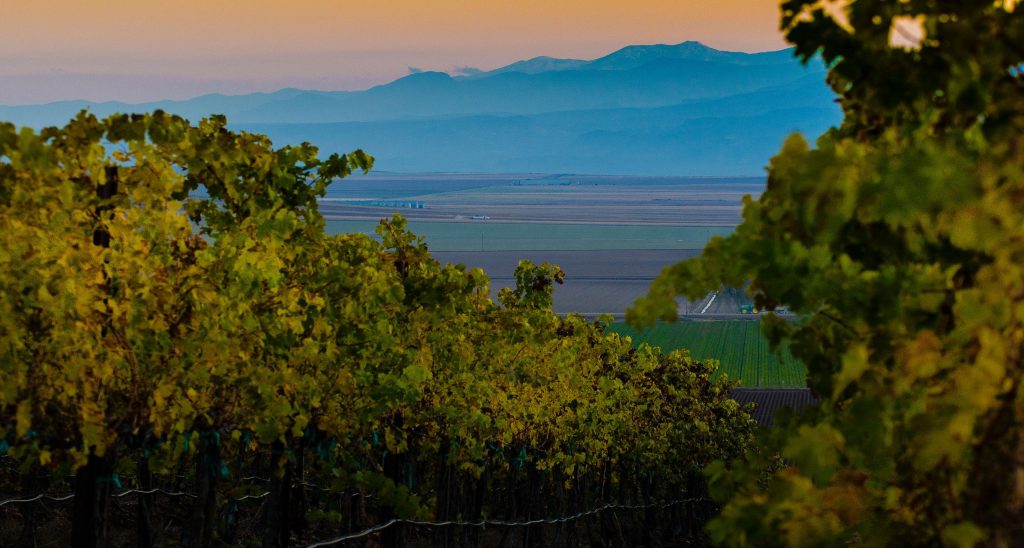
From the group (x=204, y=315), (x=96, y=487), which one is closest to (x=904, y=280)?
(x=204, y=315)

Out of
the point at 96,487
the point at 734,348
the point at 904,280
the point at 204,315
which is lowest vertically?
the point at 734,348

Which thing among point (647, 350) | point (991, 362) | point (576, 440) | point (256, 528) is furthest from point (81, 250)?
point (647, 350)

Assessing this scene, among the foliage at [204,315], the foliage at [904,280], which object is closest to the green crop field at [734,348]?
the foliage at [204,315]

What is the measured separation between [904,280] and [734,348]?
110984mm

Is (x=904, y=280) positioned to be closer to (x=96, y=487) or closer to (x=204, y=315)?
(x=204, y=315)

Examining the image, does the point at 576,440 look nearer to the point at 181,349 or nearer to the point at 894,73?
the point at 181,349

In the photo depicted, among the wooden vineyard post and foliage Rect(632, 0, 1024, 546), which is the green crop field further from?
foliage Rect(632, 0, 1024, 546)

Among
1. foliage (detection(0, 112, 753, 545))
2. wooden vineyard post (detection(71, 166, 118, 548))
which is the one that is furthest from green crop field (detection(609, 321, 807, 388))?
wooden vineyard post (detection(71, 166, 118, 548))

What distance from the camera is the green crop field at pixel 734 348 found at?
317ft

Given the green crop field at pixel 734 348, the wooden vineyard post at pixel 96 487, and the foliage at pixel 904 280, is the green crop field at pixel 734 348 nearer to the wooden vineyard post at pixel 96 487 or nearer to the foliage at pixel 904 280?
the wooden vineyard post at pixel 96 487

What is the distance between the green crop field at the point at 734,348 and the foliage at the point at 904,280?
81.3 meters

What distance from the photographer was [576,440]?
33.6 metres

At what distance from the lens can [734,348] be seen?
11469cm

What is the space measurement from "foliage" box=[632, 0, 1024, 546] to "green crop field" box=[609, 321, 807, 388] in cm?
8130
